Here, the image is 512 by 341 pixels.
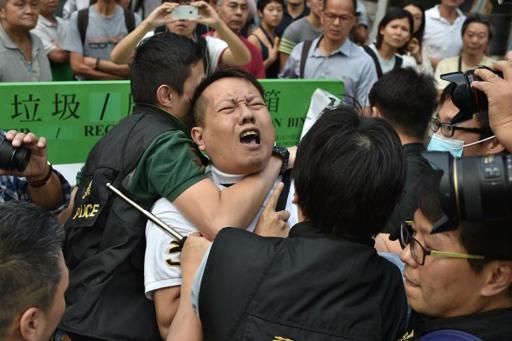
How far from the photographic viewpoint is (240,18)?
6.50 metres

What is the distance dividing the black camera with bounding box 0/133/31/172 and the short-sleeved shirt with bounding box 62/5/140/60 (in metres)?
3.86

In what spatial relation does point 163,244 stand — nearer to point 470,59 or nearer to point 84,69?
point 84,69

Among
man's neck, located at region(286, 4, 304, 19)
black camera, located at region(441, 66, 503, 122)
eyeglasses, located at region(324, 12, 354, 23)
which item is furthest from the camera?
man's neck, located at region(286, 4, 304, 19)

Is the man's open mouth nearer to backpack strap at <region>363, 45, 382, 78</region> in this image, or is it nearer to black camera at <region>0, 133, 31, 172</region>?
black camera at <region>0, 133, 31, 172</region>

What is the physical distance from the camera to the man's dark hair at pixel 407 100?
12.5 ft

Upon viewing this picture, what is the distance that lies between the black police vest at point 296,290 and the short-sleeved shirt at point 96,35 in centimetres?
466

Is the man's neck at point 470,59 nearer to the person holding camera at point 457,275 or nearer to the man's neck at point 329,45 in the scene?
the man's neck at point 329,45

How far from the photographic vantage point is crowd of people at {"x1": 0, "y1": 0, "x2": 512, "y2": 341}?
1858mm

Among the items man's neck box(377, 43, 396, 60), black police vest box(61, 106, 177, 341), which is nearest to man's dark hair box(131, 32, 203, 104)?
black police vest box(61, 106, 177, 341)

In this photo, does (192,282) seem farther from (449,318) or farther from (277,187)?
(449,318)

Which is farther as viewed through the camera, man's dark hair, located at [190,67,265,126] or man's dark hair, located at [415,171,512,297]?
man's dark hair, located at [190,67,265,126]

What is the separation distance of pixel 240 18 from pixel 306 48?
82cm

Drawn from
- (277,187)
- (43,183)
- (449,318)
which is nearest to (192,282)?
(277,187)

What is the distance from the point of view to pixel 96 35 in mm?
6332
